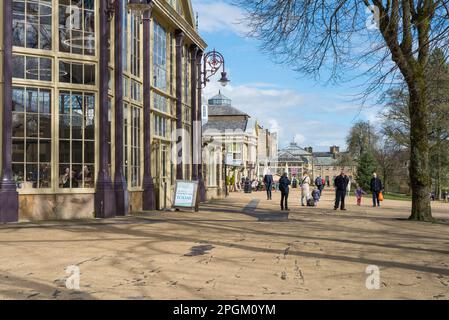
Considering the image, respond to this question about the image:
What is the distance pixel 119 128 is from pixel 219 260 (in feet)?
30.0

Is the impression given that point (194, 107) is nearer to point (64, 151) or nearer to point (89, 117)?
point (89, 117)

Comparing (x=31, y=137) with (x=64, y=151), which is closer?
(x=31, y=137)

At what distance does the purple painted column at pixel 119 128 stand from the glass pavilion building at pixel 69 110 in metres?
0.03

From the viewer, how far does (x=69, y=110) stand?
15.4m

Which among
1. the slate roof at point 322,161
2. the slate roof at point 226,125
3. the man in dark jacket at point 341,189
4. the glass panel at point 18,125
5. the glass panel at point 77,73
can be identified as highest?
the slate roof at point 226,125

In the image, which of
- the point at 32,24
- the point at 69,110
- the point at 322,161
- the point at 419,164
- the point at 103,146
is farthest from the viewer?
the point at 322,161

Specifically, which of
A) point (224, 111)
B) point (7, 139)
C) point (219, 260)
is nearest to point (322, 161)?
point (224, 111)

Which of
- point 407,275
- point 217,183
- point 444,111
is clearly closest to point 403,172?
point 444,111

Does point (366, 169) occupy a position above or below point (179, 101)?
below

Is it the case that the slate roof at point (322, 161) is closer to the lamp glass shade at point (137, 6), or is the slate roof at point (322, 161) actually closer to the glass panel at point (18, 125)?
the lamp glass shade at point (137, 6)

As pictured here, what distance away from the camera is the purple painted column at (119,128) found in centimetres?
A: 1650

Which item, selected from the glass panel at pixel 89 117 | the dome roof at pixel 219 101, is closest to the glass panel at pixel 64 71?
the glass panel at pixel 89 117

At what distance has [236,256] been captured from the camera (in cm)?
898
